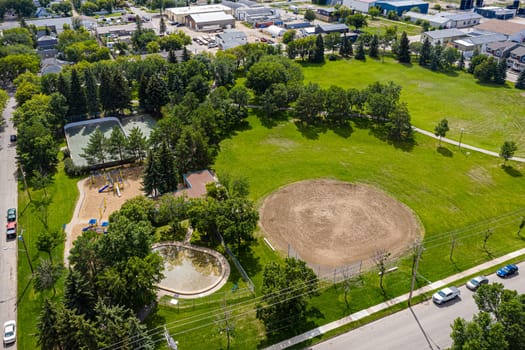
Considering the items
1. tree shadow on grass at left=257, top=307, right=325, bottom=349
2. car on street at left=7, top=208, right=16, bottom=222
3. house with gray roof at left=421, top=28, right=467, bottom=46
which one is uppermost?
house with gray roof at left=421, top=28, right=467, bottom=46

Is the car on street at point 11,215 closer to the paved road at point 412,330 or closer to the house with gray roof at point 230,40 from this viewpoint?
the paved road at point 412,330

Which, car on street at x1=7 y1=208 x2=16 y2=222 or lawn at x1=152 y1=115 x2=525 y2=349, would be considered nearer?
lawn at x1=152 y1=115 x2=525 y2=349

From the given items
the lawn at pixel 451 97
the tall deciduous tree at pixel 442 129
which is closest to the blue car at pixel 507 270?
the tall deciduous tree at pixel 442 129

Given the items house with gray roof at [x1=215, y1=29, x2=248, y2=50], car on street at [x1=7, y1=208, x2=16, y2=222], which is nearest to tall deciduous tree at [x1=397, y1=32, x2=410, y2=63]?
house with gray roof at [x1=215, y1=29, x2=248, y2=50]

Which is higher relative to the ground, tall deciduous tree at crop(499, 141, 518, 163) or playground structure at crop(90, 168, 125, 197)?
tall deciduous tree at crop(499, 141, 518, 163)

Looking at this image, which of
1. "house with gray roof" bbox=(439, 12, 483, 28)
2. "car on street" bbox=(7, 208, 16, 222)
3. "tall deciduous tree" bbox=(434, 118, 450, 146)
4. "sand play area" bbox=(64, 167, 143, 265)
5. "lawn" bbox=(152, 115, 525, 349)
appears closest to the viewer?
"lawn" bbox=(152, 115, 525, 349)

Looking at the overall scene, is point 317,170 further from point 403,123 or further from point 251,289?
point 251,289

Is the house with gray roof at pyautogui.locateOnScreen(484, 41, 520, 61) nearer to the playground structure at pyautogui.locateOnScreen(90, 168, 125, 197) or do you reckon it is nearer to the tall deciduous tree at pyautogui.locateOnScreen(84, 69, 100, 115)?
the tall deciduous tree at pyautogui.locateOnScreen(84, 69, 100, 115)
